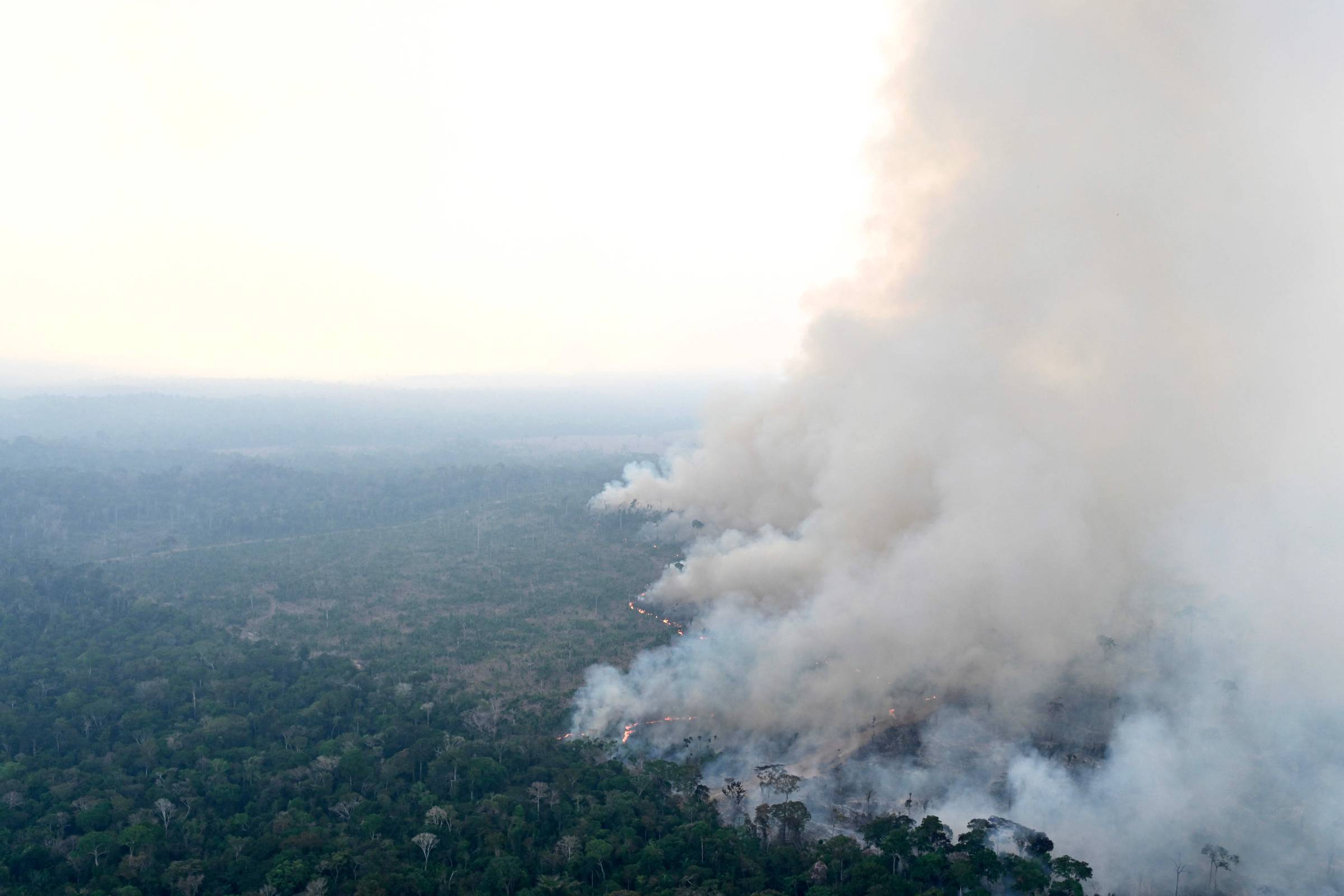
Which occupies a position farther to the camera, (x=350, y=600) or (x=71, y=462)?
(x=71, y=462)

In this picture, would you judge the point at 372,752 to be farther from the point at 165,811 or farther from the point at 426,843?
the point at 426,843

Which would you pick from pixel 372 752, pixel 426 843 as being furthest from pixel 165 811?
pixel 426 843

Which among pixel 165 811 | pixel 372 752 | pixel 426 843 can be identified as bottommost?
pixel 165 811

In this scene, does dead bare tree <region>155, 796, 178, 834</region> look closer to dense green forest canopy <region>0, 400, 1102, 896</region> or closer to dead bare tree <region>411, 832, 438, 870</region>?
dense green forest canopy <region>0, 400, 1102, 896</region>

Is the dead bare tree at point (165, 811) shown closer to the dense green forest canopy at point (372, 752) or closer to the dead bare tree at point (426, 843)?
Answer: the dense green forest canopy at point (372, 752)

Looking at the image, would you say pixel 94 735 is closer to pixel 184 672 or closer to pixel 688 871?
pixel 184 672

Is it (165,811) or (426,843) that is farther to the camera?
(165,811)

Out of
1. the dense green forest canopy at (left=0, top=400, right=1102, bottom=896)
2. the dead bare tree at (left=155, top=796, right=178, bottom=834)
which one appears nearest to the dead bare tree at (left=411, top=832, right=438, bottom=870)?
the dense green forest canopy at (left=0, top=400, right=1102, bottom=896)

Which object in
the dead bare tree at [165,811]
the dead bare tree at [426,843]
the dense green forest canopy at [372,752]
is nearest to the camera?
the dense green forest canopy at [372,752]

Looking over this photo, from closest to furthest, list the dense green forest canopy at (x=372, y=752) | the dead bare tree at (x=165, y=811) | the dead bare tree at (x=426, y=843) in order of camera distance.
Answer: the dense green forest canopy at (x=372, y=752) → the dead bare tree at (x=426, y=843) → the dead bare tree at (x=165, y=811)

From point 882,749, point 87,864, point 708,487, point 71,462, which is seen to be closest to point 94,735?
point 87,864

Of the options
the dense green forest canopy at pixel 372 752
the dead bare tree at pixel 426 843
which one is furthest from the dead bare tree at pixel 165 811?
the dead bare tree at pixel 426 843
